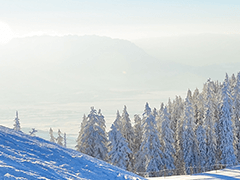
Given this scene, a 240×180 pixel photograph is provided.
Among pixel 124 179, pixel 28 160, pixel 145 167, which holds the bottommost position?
pixel 145 167

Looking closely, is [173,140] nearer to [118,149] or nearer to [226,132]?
[226,132]

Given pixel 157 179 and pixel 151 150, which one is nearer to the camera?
pixel 157 179

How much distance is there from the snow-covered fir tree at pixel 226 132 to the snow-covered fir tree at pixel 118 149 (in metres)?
13.1

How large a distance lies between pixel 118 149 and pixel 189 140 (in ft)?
35.2

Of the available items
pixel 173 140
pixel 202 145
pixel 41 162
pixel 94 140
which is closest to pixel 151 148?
pixel 173 140

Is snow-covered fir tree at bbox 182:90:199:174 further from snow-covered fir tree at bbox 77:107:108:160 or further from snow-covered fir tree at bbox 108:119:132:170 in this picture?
snow-covered fir tree at bbox 77:107:108:160

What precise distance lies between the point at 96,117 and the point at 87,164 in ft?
82.2

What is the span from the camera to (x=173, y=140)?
42219 mm

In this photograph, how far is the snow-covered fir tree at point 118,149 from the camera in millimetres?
38469

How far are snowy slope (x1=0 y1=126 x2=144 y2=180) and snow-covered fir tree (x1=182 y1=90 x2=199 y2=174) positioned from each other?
2707cm

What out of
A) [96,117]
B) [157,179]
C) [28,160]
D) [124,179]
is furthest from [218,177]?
[96,117]

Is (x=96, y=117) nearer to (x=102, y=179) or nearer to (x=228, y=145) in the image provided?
(x=228, y=145)

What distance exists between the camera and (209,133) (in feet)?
142

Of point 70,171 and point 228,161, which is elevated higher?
point 70,171
